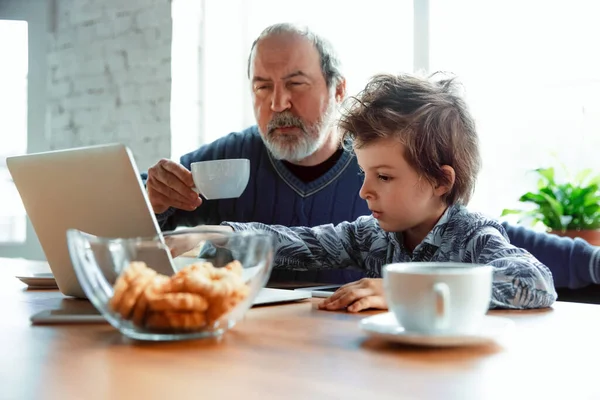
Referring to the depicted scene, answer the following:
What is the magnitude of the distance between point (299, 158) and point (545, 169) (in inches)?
43.6

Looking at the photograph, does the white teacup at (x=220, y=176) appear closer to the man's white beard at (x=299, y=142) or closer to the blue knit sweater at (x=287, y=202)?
the blue knit sweater at (x=287, y=202)

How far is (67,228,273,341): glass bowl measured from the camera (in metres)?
0.65

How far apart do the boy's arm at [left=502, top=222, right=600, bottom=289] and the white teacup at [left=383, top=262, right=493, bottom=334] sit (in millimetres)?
678

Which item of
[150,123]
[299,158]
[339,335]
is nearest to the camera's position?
[339,335]

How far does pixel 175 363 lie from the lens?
2.00 feet

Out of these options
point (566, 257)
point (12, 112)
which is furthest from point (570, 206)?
point (12, 112)

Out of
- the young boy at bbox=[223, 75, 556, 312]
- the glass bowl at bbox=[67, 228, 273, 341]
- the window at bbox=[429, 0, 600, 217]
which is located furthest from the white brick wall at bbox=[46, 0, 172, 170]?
the glass bowl at bbox=[67, 228, 273, 341]

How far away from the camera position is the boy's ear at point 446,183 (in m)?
1.29

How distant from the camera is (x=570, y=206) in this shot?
8.18 feet

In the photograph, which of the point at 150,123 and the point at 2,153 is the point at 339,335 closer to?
the point at 150,123

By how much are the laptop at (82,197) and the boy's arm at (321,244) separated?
0.39 metres

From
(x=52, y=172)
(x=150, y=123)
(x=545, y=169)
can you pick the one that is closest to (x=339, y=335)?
(x=52, y=172)

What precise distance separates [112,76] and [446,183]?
281cm

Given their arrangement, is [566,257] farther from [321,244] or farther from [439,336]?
[439,336]
